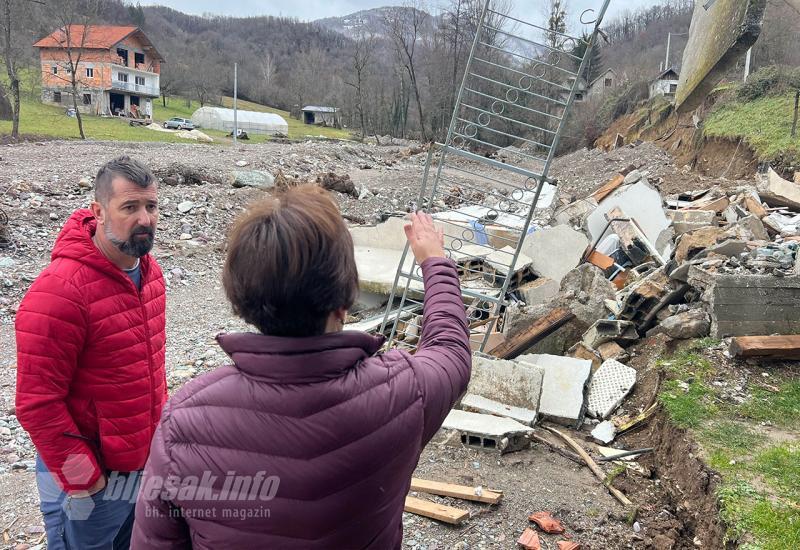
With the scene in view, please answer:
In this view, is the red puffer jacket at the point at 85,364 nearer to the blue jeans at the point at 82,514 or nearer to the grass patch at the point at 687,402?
the blue jeans at the point at 82,514

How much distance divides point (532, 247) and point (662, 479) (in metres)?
4.38

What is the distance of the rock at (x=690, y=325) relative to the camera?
5.34m

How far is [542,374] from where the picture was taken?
4.71 m

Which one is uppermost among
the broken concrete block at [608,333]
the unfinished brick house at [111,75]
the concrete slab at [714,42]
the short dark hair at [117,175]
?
the concrete slab at [714,42]

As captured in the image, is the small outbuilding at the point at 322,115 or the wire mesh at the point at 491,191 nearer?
the wire mesh at the point at 491,191

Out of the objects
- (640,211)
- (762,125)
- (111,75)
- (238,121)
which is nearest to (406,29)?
(238,121)

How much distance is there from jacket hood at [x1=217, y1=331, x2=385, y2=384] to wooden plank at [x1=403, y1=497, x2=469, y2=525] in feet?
8.57

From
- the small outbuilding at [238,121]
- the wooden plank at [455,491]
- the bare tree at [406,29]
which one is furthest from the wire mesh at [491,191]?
the small outbuilding at [238,121]

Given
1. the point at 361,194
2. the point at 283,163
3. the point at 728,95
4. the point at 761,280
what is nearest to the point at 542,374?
the point at 761,280

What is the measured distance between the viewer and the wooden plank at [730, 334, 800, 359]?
4820mm

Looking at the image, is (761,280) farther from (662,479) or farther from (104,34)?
(104,34)

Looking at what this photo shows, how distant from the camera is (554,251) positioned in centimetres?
803

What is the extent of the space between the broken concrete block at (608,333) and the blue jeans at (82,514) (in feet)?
14.7

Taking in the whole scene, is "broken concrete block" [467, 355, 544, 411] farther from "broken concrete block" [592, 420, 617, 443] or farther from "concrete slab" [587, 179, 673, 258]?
"concrete slab" [587, 179, 673, 258]
